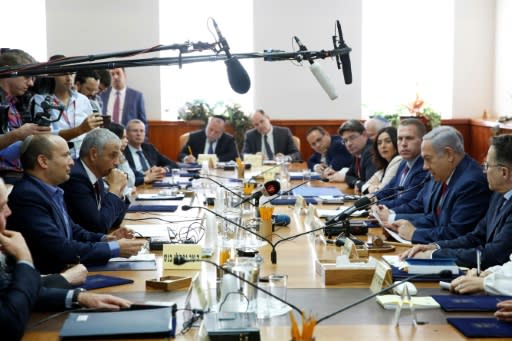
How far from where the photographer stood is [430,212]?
4531 mm

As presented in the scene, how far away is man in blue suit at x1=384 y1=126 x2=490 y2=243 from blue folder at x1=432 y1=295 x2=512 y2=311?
131 cm

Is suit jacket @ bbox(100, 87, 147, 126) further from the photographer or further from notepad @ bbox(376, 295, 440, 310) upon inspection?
notepad @ bbox(376, 295, 440, 310)

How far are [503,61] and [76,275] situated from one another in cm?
839

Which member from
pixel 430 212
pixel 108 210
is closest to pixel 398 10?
pixel 430 212

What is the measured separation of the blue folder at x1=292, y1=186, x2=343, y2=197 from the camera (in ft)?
18.2

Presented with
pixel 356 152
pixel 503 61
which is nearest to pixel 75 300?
pixel 356 152

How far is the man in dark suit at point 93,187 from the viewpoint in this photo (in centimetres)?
408

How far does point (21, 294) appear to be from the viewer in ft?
7.47

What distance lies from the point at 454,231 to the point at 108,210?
172 centimetres

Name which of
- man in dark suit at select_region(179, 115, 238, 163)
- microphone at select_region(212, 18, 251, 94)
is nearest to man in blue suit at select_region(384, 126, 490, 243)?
microphone at select_region(212, 18, 251, 94)

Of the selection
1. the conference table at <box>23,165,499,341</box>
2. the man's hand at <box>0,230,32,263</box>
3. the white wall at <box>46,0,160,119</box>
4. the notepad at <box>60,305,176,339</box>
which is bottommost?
the conference table at <box>23,165,499,341</box>

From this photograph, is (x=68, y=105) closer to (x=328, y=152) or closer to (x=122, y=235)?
(x=122, y=235)

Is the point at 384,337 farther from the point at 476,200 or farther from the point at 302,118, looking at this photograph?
the point at 302,118

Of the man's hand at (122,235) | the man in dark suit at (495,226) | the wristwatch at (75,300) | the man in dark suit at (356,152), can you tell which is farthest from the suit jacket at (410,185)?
the wristwatch at (75,300)
